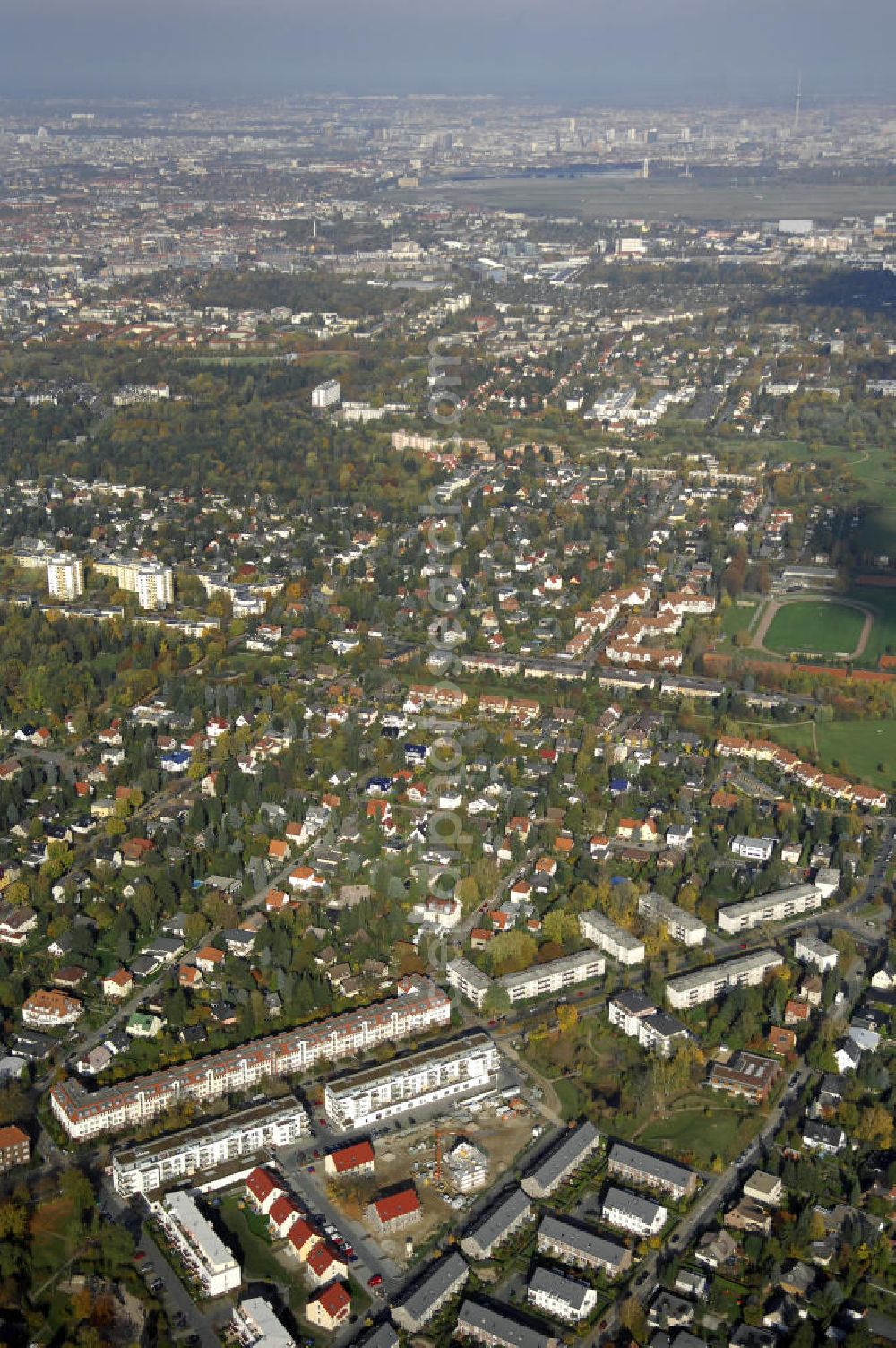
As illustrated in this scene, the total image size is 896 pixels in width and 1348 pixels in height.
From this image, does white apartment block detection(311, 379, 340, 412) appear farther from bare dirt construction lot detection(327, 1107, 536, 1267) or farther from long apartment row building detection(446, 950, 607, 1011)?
bare dirt construction lot detection(327, 1107, 536, 1267)

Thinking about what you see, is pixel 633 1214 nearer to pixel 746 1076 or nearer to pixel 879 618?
pixel 746 1076

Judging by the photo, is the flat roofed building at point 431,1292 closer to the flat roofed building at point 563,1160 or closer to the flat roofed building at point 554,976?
the flat roofed building at point 563,1160

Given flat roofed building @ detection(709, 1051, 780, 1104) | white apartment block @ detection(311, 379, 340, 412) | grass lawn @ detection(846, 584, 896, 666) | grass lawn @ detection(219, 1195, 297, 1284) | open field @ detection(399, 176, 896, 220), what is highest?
open field @ detection(399, 176, 896, 220)

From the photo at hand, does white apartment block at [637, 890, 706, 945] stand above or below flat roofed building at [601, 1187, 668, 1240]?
below

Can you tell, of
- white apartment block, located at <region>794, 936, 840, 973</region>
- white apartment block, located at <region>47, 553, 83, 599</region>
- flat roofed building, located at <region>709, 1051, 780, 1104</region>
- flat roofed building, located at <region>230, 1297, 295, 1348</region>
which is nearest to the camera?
flat roofed building, located at <region>230, 1297, 295, 1348</region>

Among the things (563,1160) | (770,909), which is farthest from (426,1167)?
(770,909)

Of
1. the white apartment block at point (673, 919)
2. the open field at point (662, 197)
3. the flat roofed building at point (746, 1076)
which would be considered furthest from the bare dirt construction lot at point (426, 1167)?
the open field at point (662, 197)

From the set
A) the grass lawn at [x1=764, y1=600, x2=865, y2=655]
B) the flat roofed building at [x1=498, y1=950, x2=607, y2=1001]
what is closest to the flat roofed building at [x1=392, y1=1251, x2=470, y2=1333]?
the flat roofed building at [x1=498, y1=950, x2=607, y2=1001]
